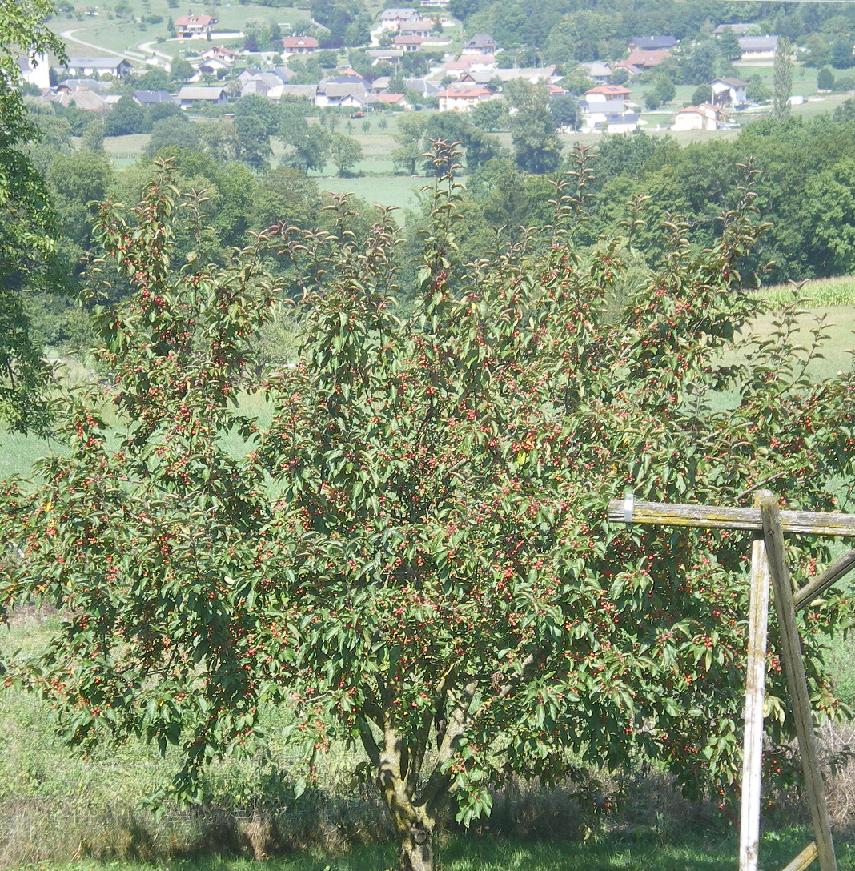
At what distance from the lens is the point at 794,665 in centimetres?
696

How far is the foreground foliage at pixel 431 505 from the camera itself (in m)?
8.77

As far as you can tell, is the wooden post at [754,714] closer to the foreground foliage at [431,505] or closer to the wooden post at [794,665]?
the wooden post at [794,665]

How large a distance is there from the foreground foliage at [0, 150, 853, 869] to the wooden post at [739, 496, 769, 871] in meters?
1.39

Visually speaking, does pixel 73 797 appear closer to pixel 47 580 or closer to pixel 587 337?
pixel 47 580

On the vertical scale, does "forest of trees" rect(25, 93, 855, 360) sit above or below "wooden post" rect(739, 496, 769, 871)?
below

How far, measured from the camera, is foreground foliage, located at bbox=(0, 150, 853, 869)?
8773 mm

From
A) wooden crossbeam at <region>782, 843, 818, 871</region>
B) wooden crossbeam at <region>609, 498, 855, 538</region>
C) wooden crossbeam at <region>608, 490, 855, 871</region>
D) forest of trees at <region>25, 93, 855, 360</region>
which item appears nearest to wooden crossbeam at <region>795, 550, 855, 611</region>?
wooden crossbeam at <region>608, 490, 855, 871</region>

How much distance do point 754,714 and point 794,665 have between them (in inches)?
14.8

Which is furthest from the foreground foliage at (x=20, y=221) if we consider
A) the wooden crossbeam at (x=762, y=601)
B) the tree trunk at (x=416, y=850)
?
the wooden crossbeam at (x=762, y=601)

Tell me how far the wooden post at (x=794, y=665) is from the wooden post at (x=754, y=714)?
0.34 ft

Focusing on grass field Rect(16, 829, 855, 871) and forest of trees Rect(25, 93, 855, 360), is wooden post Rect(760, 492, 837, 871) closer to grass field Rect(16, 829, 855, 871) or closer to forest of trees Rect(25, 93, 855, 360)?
grass field Rect(16, 829, 855, 871)

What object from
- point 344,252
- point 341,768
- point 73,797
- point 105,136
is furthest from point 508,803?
point 105,136

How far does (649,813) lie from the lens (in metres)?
13.8

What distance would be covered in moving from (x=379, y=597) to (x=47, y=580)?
2455 millimetres
